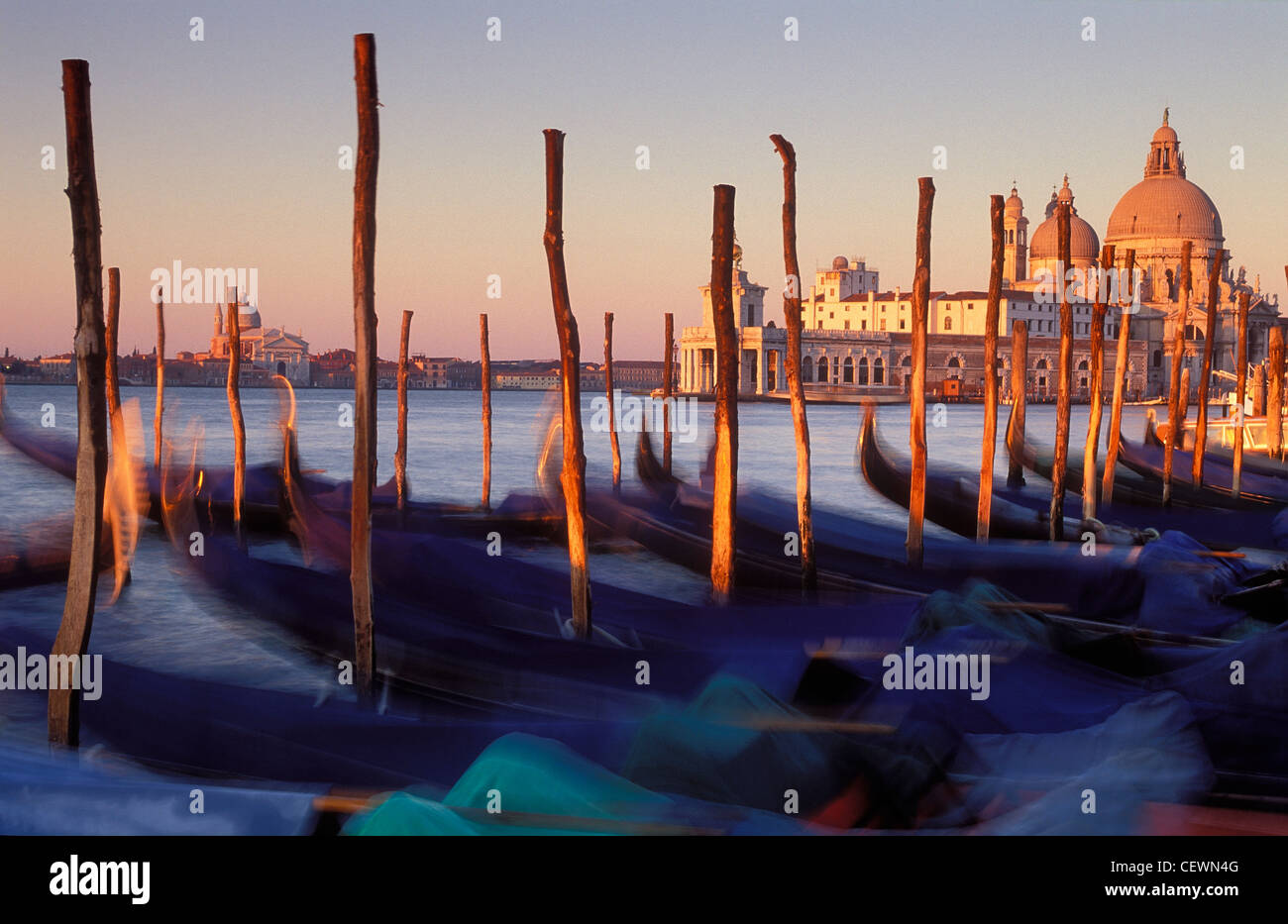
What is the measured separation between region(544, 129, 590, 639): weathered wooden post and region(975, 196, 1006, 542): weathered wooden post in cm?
427

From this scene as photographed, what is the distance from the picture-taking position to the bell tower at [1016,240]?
7925 cm

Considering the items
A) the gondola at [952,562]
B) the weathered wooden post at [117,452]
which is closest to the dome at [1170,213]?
the gondola at [952,562]

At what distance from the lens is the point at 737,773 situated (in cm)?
448

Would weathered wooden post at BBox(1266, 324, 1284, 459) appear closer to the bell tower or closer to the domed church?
the domed church

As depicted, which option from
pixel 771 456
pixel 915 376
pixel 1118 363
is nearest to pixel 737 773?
pixel 915 376

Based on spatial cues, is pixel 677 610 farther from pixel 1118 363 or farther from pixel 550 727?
pixel 1118 363

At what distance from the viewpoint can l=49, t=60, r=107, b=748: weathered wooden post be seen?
187 inches

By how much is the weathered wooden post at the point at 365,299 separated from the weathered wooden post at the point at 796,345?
3.42 meters

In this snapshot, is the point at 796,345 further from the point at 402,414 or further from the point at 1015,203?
the point at 1015,203

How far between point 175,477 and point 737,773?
971 cm

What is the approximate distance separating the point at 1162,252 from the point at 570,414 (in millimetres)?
75611

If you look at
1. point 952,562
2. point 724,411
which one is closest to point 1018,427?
point 952,562

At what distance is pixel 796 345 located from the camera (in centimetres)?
932

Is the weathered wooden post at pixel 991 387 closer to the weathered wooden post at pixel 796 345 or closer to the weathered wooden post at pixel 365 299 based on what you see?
the weathered wooden post at pixel 796 345
